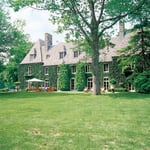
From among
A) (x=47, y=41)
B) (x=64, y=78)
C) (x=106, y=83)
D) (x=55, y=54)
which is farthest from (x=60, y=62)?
(x=106, y=83)

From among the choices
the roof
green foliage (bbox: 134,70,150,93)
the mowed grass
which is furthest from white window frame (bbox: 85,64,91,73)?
the mowed grass

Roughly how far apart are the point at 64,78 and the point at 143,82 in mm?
20301

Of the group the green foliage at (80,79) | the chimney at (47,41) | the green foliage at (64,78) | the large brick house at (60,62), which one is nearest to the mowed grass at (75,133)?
the large brick house at (60,62)

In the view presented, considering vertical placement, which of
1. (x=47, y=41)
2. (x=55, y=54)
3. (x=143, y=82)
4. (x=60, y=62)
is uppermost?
(x=47, y=41)

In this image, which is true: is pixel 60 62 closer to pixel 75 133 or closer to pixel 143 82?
pixel 143 82

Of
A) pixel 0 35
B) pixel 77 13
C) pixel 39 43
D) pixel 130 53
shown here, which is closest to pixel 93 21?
pixel 77 13

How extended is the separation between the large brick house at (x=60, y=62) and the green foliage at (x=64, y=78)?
0.72 m

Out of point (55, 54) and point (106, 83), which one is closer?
point (106, 83)

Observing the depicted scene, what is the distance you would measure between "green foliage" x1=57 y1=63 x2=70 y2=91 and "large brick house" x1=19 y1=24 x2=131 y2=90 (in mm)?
719

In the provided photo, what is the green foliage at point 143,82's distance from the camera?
26975mm

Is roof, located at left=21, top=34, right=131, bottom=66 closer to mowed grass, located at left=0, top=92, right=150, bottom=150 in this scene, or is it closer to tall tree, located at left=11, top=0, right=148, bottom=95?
tall tree, located at left=11, top=0, right=148, bottom=95

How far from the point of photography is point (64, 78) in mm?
46000

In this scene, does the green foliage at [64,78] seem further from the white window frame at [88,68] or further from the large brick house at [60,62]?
the white window frame at [88,68]

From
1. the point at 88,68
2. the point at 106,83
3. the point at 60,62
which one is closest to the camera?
the point at 106,83
